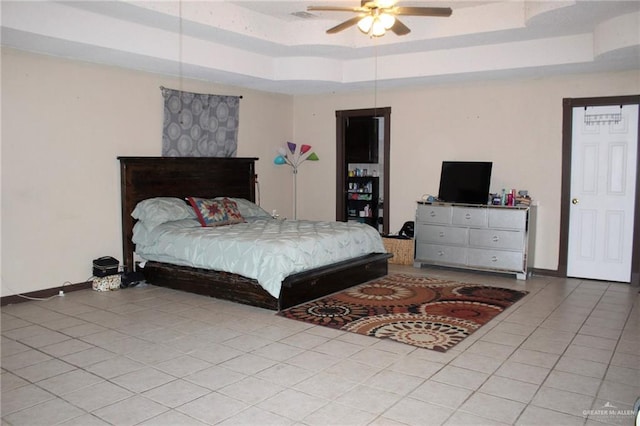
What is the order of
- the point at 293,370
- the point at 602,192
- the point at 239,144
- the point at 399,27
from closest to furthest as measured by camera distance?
the point at 293,370 < the point at 399,27 < the point at 602,192 < the point at 239,144

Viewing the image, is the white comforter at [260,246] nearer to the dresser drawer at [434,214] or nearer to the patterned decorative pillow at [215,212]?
the patterned decorative pillow at [215,212]

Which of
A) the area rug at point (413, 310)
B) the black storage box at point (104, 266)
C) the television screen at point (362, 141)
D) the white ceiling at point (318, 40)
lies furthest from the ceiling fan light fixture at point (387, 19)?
the television screen at point (362, 141)

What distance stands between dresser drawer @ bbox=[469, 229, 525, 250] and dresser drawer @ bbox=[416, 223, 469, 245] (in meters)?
0.10

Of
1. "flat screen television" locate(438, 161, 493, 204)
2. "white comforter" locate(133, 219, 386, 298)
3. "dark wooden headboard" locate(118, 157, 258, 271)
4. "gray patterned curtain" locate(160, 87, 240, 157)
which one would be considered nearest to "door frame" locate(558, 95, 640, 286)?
"flat screen television" locate(438, 161, 493, 204)

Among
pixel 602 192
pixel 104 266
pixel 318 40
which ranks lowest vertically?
pixel 104 266

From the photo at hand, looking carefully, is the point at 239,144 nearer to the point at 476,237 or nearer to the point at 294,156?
the point at 294,156

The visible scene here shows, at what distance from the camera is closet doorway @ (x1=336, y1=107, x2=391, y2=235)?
771cm

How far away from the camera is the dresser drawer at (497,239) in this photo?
6.11m

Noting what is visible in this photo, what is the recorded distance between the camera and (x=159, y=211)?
5.81 metres

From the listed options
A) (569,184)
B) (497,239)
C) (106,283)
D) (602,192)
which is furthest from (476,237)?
(106,283)

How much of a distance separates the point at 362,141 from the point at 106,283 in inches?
179

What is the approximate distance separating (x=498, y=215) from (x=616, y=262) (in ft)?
4.78

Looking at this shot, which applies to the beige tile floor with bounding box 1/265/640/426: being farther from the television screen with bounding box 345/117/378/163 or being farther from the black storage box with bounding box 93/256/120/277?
the television screen with bounding box 345/117/378/163

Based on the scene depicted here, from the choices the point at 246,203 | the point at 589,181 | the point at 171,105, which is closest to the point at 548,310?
the point at 589,181
